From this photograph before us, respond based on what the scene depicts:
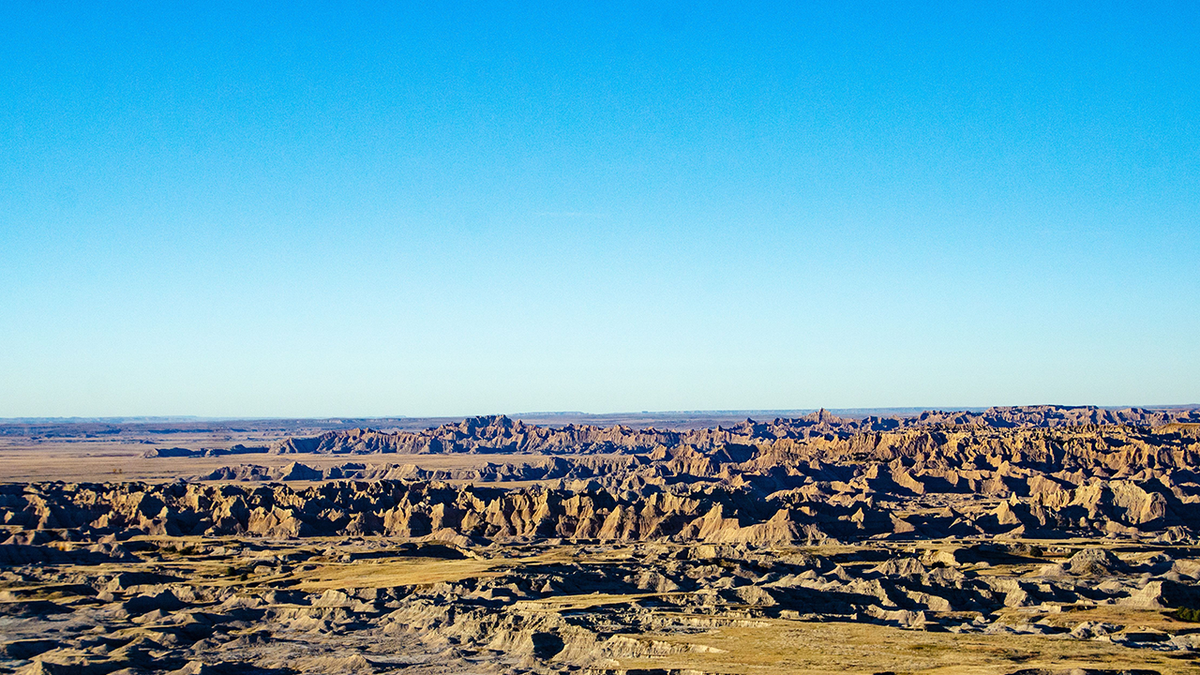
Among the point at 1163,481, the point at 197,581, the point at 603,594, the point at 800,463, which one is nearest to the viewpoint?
the point at 603,594

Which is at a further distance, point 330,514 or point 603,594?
point 330,514

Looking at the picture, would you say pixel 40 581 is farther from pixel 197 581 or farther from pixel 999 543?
pixel 999 543

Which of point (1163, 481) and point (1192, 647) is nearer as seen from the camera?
point (1192, 647)

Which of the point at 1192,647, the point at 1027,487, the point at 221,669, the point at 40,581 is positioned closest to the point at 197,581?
the point at 40,581

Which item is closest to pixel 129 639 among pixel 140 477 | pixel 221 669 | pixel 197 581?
pixel 221 669

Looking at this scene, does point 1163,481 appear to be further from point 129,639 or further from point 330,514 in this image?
point 129,639

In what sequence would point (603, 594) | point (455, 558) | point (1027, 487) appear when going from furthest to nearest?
point (1027, 487) < point (455, 558) < point (603, 594)
